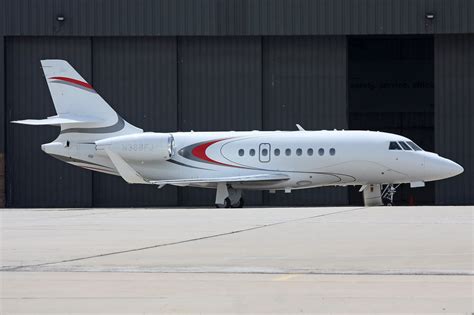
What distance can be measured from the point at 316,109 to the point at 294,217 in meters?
17.8

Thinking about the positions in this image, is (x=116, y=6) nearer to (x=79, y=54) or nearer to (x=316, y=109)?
(x=79, y=54)

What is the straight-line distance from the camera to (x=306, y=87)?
40.5 m

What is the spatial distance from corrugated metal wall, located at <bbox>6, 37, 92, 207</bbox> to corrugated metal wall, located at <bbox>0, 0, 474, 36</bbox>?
949 mm

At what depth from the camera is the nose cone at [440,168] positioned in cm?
3397

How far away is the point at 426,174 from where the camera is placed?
1346 inches

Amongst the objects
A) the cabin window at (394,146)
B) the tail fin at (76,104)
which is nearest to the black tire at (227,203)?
the tail fin at (76,104)

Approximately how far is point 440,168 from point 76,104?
518 inches

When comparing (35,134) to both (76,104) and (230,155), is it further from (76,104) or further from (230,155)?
(230,155)

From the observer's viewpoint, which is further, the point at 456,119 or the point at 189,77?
the point at 189,77

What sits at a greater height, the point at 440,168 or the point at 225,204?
the point at 440,168

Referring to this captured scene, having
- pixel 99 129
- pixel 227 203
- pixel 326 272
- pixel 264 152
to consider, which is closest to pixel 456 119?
pixel 264 152

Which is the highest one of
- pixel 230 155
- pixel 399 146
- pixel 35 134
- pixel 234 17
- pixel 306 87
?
pixel 234 17

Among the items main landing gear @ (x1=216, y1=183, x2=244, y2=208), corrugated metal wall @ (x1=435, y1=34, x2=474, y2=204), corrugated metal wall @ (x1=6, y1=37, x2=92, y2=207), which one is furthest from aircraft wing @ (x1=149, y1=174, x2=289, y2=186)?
corrugated metal wall @ (x1=435, y1=34, x2=474, y2=204)

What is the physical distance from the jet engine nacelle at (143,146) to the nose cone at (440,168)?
9.05 meters
